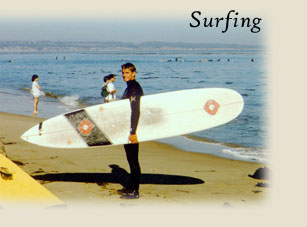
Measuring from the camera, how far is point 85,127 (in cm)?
642

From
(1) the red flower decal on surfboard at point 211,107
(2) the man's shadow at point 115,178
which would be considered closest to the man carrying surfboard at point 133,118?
(2) the man's shadow at point 115,178

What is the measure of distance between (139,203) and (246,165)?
316cm

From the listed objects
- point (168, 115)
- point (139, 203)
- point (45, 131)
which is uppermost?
point (168, 115)

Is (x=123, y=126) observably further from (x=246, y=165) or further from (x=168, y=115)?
(x=246, y=165)

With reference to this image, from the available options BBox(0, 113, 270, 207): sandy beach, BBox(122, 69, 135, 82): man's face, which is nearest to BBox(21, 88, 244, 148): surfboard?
BBox(0, 113, 270, 207): sandy beach

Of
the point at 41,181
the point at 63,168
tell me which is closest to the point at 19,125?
the point at 63,168

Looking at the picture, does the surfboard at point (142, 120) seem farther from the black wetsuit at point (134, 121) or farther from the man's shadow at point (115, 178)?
the black wetsuit at point (134, 121)

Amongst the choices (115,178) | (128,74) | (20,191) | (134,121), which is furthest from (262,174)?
(20,191)

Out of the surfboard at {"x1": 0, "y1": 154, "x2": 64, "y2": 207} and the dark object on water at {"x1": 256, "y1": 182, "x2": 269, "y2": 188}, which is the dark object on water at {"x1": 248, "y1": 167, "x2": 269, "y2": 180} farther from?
the surfboard at {"x1": 0, "y1": 154, "x2": 64, "y2": 207}

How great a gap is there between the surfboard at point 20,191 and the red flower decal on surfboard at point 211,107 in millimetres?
2689

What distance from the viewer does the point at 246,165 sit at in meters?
8.05

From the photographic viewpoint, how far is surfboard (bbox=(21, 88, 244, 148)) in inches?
252

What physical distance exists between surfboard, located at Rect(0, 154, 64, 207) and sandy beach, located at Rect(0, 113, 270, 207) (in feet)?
0.94

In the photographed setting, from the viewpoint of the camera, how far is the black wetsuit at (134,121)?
5586mm
